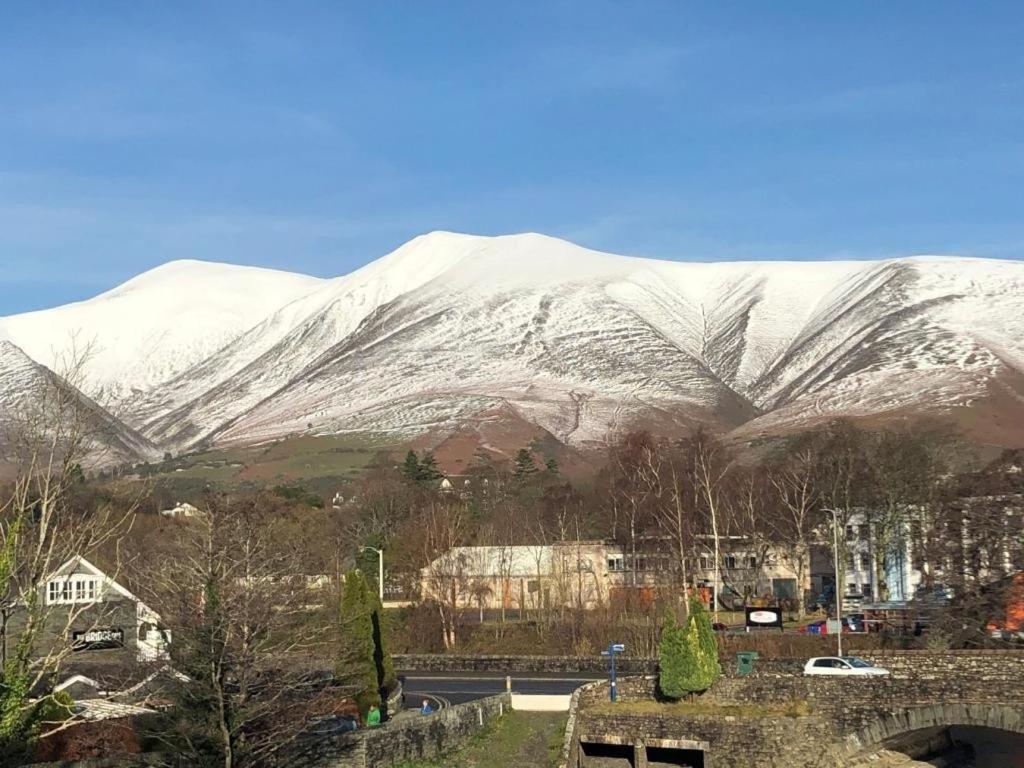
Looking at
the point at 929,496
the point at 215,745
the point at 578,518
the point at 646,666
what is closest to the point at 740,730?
the point at 646,666

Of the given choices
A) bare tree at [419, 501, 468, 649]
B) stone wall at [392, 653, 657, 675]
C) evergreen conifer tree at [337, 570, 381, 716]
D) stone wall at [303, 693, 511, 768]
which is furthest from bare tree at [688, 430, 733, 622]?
stone wall at [303, 693, 511, 768]

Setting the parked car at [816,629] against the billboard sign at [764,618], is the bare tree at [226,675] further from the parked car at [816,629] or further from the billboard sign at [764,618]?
the billboard sign at [764,618]

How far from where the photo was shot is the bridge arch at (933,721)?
127ft

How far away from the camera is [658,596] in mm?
66250

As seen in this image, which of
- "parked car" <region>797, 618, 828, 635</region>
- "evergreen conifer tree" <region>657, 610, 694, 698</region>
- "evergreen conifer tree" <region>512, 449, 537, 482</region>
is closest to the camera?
"evergreen conifer tree" <region>657, 610, 694, 698</region>


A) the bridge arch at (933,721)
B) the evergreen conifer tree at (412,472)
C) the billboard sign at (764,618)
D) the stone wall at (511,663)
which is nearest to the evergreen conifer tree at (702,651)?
the bridge arch at (933,721)

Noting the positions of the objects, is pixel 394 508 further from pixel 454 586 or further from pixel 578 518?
pixel 454 586

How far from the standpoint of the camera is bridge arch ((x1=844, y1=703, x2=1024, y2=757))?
38625 mm

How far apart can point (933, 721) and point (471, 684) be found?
1873 centimetres

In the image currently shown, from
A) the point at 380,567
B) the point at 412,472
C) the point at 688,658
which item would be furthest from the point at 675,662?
the point at 412,472

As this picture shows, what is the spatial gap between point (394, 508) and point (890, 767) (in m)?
64.0

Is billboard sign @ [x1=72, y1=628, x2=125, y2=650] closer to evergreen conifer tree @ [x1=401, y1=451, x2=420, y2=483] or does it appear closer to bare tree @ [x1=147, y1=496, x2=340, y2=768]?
bare tree @ [x1=147, y1=496, x2=340, y2=768]

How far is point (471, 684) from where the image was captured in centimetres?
5203

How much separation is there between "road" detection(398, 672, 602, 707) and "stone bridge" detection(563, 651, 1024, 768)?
5.90m
